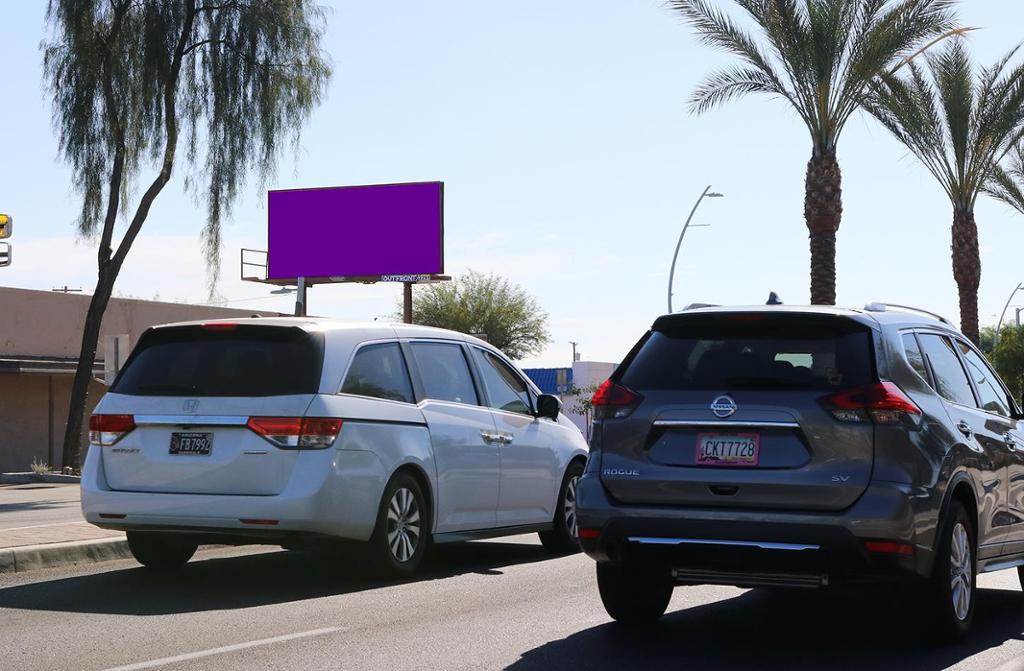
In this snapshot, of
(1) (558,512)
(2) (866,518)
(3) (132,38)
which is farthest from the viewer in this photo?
(3) (132,38)

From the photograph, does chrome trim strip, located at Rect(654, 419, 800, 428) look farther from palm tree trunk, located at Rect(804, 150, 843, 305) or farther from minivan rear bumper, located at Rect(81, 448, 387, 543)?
palm tree trunk, located at Rect(804, 150, 843, 305)

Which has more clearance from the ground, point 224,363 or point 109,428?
point 224,363

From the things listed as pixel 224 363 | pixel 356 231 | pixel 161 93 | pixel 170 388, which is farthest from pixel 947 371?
pixel 356 231

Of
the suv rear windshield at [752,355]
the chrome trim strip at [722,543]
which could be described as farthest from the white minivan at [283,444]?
the chrome trim strip at [722,543]

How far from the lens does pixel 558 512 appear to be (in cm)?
1302

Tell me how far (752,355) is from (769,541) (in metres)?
1.05

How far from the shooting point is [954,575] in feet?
26.3

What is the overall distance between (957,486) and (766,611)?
1805 mm

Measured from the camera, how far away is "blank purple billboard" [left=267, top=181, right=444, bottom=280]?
1678 inches

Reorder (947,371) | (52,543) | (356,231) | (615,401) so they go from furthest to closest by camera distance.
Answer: (356,231) → (52,543) → (947,371) → (615,401)

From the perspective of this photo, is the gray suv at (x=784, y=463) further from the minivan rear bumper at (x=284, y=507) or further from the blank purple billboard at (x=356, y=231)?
the blank purple billboard at (x=356, y=231)

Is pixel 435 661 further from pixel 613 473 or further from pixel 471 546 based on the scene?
pixel 471 546

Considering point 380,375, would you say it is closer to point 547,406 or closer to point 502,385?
point 502,385

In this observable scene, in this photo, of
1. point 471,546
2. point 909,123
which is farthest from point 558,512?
point 909,123
